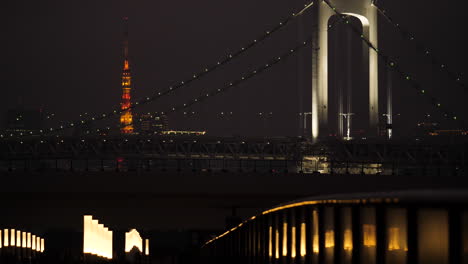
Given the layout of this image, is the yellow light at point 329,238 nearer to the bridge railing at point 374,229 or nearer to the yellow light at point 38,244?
the bridge railing at point 374,229

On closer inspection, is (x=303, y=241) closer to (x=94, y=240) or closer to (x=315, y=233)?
(x=315, y=233)

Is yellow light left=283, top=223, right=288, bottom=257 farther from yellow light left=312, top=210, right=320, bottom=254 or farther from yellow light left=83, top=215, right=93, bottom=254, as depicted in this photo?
yellow light left=83, top=215, right=93, bottom=254

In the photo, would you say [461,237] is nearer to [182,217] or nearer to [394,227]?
[394,227]

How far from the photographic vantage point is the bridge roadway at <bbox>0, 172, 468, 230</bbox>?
29219mm

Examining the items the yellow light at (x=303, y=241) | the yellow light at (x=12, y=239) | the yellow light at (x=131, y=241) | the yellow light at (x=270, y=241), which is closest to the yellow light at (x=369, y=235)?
the yellow light at (x=303, y=241)

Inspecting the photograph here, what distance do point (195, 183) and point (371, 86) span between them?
59.2 feet

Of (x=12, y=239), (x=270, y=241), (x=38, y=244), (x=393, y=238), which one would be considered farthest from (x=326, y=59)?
(x=393, y=238)

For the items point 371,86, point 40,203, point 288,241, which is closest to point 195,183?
point 40,203

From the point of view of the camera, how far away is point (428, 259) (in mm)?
4160

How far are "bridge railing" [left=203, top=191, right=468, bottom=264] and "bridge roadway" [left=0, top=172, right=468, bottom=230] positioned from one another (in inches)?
851

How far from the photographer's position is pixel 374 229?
4895 mm

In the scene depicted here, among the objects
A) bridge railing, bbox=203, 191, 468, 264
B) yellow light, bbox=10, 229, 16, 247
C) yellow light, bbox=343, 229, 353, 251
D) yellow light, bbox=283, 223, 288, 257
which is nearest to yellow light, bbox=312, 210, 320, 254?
bridge railing, bbox=203, 191, 468, 264

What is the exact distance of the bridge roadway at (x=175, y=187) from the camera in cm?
2922

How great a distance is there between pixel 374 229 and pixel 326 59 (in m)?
37.8
